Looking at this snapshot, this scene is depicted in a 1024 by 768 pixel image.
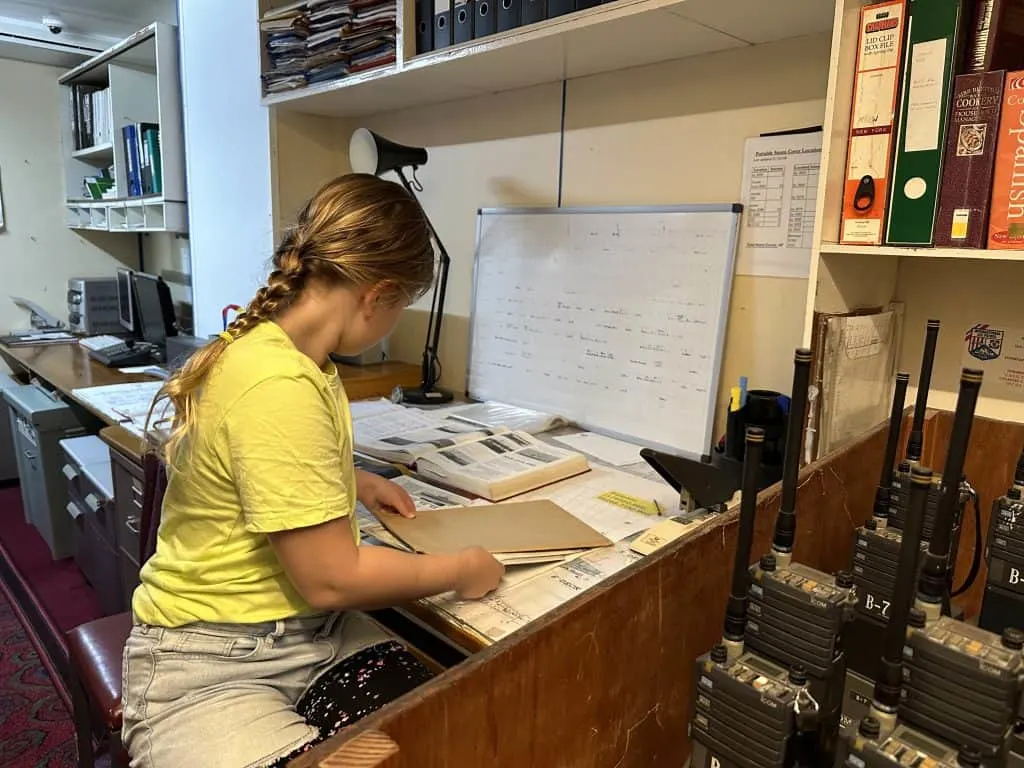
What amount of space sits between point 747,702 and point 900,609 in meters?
0.15

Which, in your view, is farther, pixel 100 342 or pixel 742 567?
pixel 100 342

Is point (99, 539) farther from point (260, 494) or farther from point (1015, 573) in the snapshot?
point (1015, 573)

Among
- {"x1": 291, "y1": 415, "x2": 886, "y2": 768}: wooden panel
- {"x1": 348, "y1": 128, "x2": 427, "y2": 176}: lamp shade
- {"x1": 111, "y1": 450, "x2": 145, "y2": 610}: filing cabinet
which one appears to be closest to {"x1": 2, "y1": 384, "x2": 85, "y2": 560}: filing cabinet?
{"x1": 111, "y1": 450, "x2": 145, "y2": 610}: filing cabinet

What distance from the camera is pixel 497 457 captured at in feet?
4.72

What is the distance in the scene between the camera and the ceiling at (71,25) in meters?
3.07

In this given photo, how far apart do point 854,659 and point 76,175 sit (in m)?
4.26

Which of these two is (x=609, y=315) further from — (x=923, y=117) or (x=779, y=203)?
(x=923, y=117)

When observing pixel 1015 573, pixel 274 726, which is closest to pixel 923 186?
pixel 1015 573

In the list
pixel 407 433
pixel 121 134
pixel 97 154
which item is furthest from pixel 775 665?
pixel 97 154

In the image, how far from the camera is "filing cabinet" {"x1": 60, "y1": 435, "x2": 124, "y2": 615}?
7.06ft

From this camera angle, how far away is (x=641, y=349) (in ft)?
5.45

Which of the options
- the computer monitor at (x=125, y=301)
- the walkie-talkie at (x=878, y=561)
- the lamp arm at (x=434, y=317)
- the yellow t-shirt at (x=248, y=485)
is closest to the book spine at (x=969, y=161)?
the walkie-talkie at (x=878, y=561)

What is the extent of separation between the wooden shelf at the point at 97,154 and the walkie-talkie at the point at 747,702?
3509mm

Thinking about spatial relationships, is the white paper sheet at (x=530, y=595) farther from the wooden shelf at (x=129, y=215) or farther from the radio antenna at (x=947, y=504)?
the wooden shelf at (x=129, y=215)
